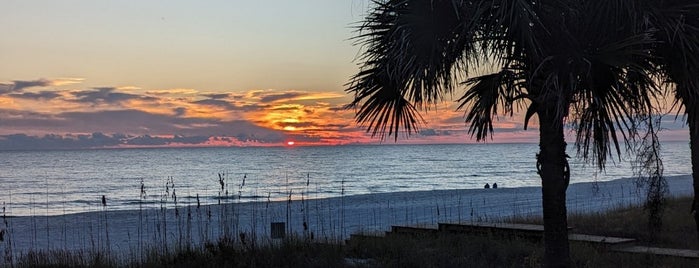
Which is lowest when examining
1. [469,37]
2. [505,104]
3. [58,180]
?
[58,180]

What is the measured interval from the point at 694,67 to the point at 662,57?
1.12 ft

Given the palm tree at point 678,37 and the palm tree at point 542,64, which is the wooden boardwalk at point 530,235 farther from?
the palm tree at point 678,37

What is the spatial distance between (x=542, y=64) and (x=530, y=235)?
5.97m

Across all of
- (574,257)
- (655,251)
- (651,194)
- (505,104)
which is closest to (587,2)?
(505,104)

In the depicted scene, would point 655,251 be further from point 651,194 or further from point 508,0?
point 508,0

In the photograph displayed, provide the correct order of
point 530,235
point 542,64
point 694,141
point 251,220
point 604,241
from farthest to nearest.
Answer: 1. point 251,220
2. point 530,235
3. point 604,241
4. point 694,141
5. point 542,64

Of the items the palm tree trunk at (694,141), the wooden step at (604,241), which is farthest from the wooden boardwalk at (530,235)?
the palm tree trunk at (694,141)

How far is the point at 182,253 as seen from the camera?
8523mm

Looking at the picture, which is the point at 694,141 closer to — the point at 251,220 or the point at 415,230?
the point at 415,230

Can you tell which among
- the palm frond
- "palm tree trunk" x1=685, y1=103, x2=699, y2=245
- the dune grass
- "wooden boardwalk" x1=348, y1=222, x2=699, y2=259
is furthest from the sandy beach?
the palm frond

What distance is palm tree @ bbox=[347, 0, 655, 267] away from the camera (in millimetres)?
5344

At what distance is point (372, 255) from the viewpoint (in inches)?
360

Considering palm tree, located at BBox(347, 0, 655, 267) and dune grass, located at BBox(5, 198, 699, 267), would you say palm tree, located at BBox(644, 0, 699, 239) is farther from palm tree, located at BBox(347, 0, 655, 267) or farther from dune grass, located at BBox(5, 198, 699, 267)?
dune grass, located at BBox(5, 198, 699, 267)

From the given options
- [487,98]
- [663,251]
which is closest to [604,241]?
[663,251]
